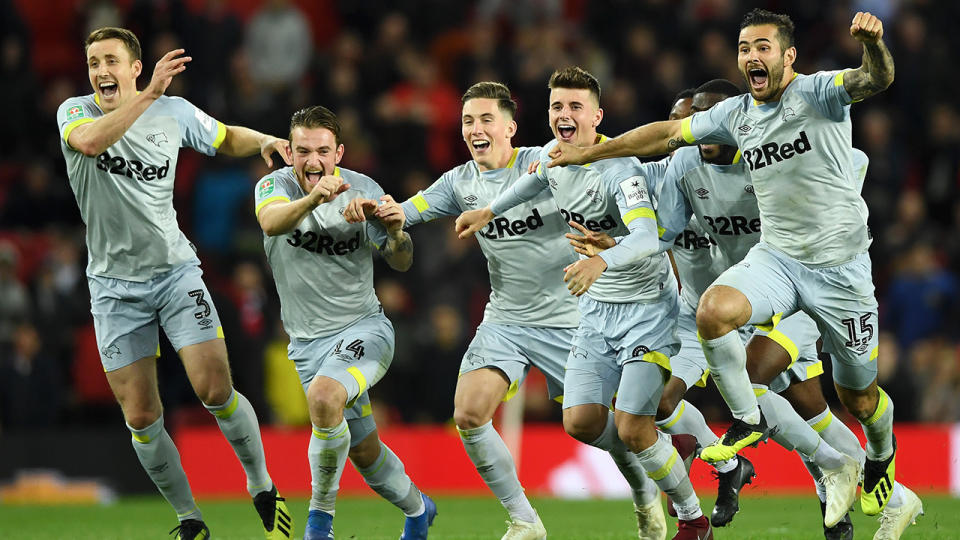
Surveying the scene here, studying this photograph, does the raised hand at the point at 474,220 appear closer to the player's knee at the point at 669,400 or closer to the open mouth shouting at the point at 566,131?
the open mouth shouting at the point at 566,131

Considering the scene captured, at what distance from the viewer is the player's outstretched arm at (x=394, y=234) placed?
26.4ft

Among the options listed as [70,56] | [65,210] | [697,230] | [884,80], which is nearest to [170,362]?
[65,210]

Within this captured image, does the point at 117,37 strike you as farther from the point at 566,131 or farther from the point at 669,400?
the point at 669,400

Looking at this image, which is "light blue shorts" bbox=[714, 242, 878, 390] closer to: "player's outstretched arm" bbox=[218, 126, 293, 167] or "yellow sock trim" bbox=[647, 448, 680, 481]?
"yellow sock trim" bbox=[647, 448, 680, 481]

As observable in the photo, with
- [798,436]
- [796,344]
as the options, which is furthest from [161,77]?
[798,436]

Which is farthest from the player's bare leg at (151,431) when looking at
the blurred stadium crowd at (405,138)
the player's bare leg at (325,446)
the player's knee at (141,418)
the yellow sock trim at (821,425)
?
the blurred stadium crowd at (405,138)

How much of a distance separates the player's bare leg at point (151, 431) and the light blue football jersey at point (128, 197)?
616mm

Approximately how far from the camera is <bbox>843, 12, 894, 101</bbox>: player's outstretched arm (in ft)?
22.1

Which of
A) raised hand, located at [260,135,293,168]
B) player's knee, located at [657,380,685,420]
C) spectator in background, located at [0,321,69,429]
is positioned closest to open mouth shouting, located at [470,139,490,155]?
raised hand, located at [260,135,293,168]

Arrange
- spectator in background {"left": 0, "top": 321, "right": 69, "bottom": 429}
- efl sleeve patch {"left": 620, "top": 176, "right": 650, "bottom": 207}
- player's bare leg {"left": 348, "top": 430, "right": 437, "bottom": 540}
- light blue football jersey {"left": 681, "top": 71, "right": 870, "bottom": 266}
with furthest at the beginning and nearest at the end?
spectator in background {"left": 0, "top": 321, "right": 69, "bottom": 429} < player's bare leg {"left": 348, "top": 430, "right": 437, "bottom": 540} < efl sleeve patch {"left": 620, "top": 176, "right": 650, "bottom": 207} < light blue football jersey {"left": 681, "top": 71, "right": 870, "bottom": 266}

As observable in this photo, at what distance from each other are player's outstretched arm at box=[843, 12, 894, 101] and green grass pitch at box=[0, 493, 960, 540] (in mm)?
2989

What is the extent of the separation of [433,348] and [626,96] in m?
4.05

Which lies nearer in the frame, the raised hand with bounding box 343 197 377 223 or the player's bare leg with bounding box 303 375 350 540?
the player's bare leg with bounding box 303 375 350 540

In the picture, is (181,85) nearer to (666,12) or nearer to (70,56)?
(70,56)
